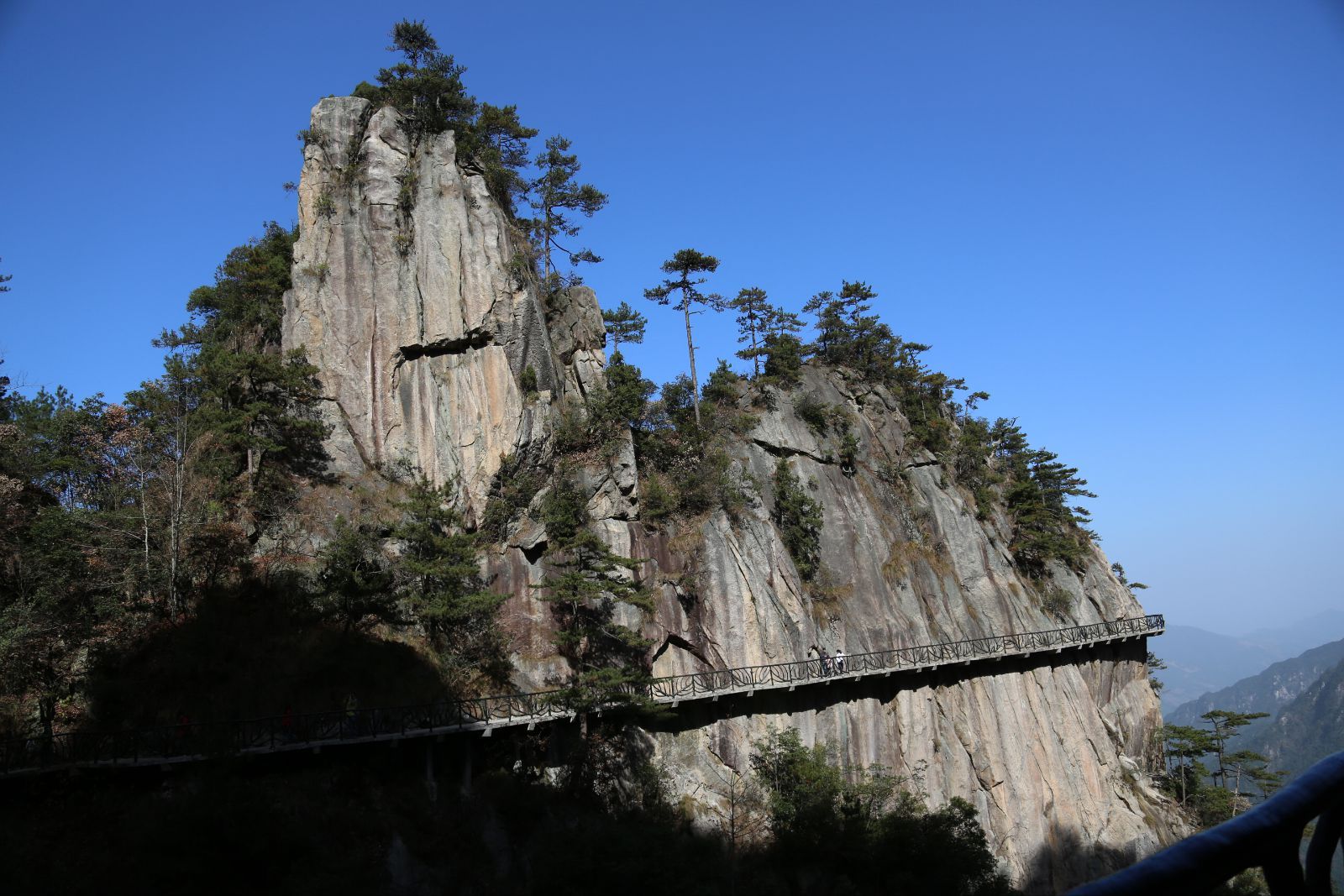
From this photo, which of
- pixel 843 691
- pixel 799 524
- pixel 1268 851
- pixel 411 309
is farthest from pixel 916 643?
pixel 1268 851

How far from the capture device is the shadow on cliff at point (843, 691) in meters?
29.7

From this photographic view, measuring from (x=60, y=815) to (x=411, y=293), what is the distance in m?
22.5

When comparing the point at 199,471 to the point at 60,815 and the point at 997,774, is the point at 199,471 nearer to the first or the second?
the point at 60,815

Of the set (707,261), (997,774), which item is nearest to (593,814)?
(997,774)

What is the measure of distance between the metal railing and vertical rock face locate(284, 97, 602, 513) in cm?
3141

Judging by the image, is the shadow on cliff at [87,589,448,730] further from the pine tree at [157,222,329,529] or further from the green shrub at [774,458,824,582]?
the green shrub at [774,458,824,582]

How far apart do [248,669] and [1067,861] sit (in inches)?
1432

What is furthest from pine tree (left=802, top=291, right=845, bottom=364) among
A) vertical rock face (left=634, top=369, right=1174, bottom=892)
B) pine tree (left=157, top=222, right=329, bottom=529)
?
pine tree (left=157, top=222, right=329, bottom=529)

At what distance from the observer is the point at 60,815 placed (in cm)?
1833

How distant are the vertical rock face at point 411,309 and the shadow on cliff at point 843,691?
11945 millimetres

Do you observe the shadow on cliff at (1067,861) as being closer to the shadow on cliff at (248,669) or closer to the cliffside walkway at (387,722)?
the cliffside walkway at (387,722)

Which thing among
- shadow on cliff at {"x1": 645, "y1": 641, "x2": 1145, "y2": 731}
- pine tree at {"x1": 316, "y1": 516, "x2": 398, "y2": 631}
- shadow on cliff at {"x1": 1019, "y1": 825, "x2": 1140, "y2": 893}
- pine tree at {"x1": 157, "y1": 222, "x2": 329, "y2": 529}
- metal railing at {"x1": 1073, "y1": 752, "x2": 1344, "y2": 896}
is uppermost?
pine tree at {"x1": 157, "y1": 222, "x2": 329, "y2": 529}

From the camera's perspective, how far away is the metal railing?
1.80 metres

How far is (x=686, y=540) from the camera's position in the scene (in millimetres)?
33406
